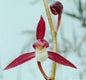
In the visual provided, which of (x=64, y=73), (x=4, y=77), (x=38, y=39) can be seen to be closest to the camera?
(x=38, y=39)

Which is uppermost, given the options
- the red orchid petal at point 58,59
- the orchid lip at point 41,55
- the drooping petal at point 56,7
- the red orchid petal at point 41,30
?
the drooping petal at point 56,7

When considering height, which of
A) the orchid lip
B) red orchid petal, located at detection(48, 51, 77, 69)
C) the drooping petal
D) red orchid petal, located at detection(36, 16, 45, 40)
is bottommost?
red orchid petal, located at detection(48, 51, 77, 69)

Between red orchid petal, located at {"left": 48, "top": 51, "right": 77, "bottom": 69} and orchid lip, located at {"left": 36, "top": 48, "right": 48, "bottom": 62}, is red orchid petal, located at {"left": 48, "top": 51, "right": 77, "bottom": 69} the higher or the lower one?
the lower one

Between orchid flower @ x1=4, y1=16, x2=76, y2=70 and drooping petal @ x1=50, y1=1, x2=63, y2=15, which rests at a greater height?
drooping petal @ x1=50, y1=1, x2=63, y2=15

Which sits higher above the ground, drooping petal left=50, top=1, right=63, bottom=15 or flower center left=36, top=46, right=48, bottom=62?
drooping petal left=50, top=1, right=63, bottom=15

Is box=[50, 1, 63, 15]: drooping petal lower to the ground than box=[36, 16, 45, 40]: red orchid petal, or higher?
higher

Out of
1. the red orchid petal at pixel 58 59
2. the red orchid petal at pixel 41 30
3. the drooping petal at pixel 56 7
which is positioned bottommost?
the red orchid petal at pixel 58 59

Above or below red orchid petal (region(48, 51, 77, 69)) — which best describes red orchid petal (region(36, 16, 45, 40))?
above

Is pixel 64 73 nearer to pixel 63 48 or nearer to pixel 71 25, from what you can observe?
pixel 63 48

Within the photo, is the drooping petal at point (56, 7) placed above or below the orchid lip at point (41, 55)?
above

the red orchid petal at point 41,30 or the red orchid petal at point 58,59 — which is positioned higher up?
the red orchid petal at point 41,30

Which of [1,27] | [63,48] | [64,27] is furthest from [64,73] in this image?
[1,27]
